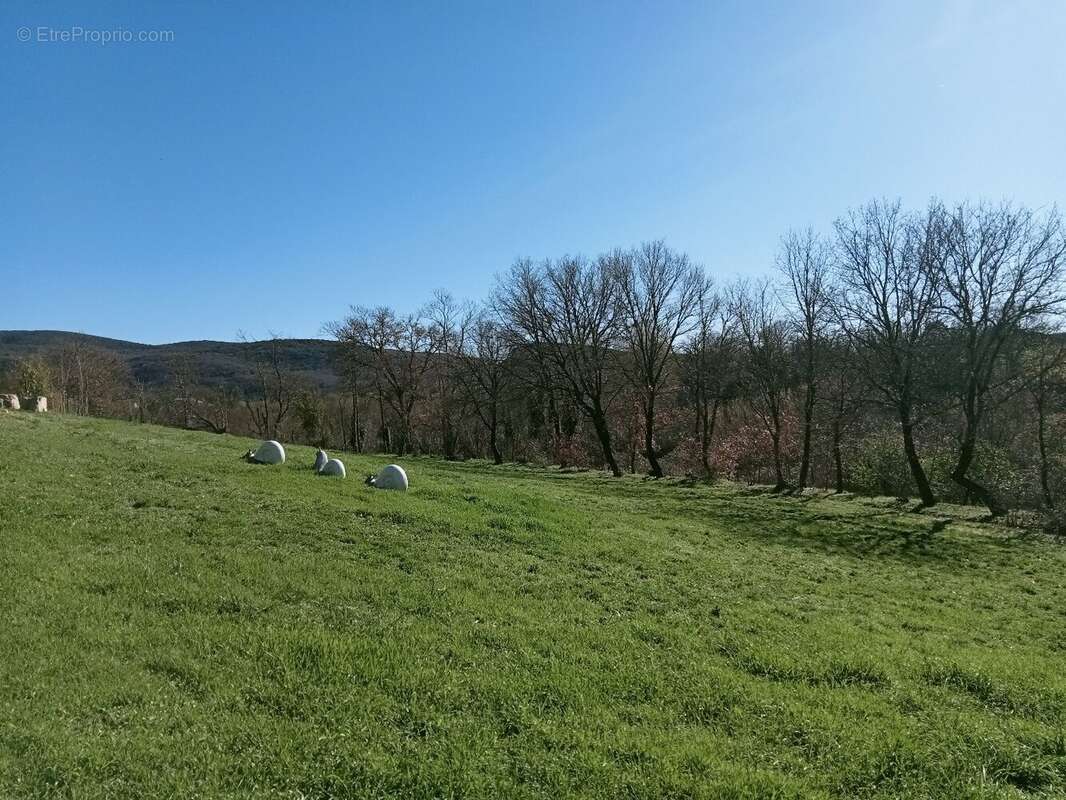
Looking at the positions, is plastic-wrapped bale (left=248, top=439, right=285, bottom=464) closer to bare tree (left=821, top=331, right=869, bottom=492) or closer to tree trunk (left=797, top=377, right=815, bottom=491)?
bare tree (left=821, top=331, right=869, bottom=492)

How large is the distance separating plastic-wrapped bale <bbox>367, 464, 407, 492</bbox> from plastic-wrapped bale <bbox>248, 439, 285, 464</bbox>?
9.71 feet

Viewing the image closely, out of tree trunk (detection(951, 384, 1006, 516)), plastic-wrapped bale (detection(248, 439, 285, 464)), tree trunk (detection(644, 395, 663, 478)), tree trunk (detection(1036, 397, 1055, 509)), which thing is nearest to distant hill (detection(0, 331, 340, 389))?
tree trunk (detection(644, 395, 663, 478))

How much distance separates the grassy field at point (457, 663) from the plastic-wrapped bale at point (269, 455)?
3.70 meters

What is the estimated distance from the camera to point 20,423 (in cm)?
1767

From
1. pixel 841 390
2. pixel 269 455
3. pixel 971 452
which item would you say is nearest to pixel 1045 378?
pixel 971 452

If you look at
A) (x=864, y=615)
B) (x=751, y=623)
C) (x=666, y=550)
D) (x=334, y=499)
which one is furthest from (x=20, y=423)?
(x=864, y=615)

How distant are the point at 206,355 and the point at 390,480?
277 feet

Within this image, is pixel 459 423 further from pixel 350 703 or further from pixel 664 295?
pixel 350 703

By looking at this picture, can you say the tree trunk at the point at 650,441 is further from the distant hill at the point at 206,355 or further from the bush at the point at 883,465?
A: the distant hill at the point at 206,355

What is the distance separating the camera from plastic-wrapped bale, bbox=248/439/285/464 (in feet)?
49.0

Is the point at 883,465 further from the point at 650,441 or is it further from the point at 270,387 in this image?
the point at 270,387

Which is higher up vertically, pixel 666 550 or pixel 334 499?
pixel 334 499

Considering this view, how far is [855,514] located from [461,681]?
67.2ft

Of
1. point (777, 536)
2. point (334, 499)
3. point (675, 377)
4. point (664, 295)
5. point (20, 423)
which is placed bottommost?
point (777, 536)
